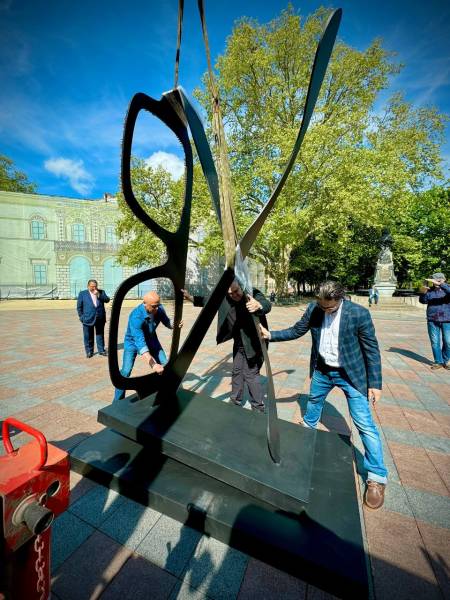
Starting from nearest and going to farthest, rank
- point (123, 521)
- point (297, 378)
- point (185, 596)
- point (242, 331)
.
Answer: point (185, 596) → point (123, 521) → point (242, 331) → point (297, 378)

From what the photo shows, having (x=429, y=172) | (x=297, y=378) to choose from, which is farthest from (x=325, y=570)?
(x=429, y=172)

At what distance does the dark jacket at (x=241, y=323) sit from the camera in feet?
11.7

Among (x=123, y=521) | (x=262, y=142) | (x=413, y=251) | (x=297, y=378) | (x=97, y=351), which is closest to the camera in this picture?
(x=123, y=521)

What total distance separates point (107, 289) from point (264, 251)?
20.4 meters

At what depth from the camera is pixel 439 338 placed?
6148 mm

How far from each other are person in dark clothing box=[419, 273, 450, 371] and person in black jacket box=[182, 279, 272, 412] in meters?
4.31

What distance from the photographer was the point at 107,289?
32656mm

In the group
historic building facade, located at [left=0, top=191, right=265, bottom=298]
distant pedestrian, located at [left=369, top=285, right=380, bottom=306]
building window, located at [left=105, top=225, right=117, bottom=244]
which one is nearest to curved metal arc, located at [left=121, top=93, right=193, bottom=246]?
distant pedestrian, located at [left=369, top=285, right=380, bottom=306]

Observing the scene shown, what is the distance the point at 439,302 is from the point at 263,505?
5.82 m

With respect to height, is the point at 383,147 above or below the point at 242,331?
above

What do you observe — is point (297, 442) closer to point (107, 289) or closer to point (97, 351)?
point (97, 351)

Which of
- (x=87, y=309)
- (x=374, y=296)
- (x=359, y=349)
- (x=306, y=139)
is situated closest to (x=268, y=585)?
(x=359, y=349)

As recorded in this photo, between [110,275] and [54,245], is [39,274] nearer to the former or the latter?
[54,245]

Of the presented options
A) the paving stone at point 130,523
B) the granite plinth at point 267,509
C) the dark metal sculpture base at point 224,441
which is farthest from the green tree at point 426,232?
the paving stone at point 130,523
